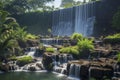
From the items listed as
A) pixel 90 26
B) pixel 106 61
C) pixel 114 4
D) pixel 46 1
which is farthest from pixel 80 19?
pixel 106 61

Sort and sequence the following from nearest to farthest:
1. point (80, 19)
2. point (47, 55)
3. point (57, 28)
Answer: point (47, 55), point (80, 19), point (57, 28)

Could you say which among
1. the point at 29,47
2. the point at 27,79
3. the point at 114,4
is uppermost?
the point at 114,4

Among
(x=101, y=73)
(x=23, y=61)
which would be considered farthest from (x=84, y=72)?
(x=23, y=61)

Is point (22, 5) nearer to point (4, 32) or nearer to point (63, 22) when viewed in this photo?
point (63, 22)

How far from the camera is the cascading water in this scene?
60.2m

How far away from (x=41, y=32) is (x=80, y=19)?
1274cm

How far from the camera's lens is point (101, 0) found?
6088cm

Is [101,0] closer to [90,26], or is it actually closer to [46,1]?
[90,26]

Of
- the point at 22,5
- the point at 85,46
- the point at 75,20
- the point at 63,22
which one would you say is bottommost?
the point at 85,46

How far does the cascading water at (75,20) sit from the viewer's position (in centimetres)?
6019

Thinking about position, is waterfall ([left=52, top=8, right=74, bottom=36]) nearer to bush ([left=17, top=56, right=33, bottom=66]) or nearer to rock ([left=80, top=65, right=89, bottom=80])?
bush ([left=17, top=56, right=33, bottom=66])

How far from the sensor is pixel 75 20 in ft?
210

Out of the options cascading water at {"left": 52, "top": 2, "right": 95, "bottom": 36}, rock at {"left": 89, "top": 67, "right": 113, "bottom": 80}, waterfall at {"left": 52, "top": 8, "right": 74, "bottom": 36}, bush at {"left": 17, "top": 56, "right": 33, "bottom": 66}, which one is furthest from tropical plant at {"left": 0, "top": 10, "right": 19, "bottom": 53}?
waterfall at {"left": 52, "top": 8, "right": 74, "bottom": 36}

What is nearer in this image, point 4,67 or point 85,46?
point 4,67
